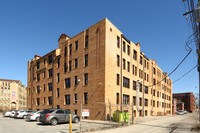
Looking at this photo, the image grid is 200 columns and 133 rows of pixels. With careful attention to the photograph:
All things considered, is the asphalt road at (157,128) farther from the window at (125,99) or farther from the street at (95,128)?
the window at (125,99)

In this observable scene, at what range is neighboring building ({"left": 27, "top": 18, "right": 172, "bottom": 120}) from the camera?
80.4ft

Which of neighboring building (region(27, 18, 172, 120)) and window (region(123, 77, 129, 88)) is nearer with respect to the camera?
neighboring building (region(27, 18, 172, 120))

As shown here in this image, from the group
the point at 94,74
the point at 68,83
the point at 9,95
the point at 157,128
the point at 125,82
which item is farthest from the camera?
the point at 9,95

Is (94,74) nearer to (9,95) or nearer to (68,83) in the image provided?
(68,83)

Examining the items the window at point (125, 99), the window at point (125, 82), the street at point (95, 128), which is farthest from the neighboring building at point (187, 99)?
the street at point (95, 128)

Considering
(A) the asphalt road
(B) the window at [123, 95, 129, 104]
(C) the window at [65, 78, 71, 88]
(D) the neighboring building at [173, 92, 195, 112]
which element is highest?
(C) the window at [65, 78, 71, 88]

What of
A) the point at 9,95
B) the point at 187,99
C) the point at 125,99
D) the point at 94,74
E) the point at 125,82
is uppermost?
A: the point at 94,74

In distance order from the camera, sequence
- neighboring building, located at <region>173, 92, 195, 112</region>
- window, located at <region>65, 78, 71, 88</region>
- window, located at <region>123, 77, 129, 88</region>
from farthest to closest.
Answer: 1. neighboring building, located at <region>173, 92, 195, 112</region>
2. window, located at <region>65, 78, 71, 88</region>
3. window, located at <region>123, 77, 129, 88</region>

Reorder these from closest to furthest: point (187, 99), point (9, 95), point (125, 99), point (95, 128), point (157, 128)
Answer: point (95, 128), point (157, 128), point (125, 99), point (9, 95), point (187, 99)

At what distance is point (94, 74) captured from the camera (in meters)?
25.5

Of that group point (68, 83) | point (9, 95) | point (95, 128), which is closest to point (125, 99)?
point (68, 83)

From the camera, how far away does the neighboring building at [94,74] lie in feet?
80.4

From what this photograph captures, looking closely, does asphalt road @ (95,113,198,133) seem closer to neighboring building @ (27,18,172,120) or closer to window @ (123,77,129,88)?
neighboring building @ (27,18,172,120)

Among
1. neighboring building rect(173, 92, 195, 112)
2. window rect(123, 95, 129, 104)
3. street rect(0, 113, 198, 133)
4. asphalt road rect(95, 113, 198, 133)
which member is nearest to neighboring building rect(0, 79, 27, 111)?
window rect(123, 95, 129, 104)
